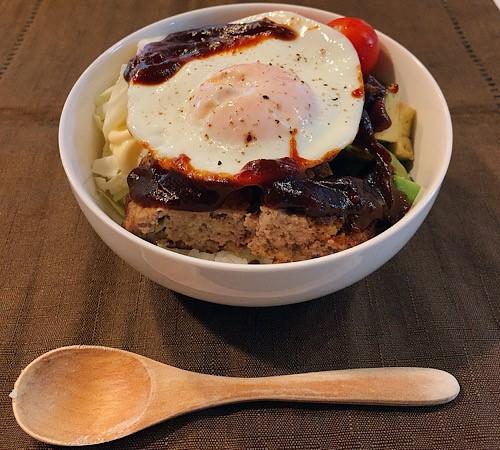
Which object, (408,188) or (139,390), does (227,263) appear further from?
(408,188)

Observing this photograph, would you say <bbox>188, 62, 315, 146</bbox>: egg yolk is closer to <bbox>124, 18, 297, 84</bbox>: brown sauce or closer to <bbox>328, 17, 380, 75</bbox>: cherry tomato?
<bbox>124, 18, 297, 84</bbox>: brown sauce

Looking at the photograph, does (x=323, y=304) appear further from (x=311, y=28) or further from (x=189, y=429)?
(x=311, y=28)

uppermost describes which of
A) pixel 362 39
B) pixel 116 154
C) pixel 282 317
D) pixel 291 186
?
pixel 362 39

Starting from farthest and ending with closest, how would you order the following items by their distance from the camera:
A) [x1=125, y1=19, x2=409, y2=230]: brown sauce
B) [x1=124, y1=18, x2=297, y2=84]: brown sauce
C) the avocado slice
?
1. [x1=124, y1=18, x2=297, y2=84]: brown sauce
2. the avocado slice
3. [x1=125, y1=19, x2=409, y2=230]: brown sauce

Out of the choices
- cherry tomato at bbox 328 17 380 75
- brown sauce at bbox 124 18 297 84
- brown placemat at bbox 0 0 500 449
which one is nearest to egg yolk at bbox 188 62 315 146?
brown sauce at bbox 124 18 297 84

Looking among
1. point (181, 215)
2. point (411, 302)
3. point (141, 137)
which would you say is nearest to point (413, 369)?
point (411, 302)

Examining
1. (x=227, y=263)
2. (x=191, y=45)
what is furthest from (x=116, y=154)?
(x=227, y=263)
